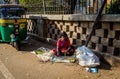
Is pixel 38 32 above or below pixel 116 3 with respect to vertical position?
below

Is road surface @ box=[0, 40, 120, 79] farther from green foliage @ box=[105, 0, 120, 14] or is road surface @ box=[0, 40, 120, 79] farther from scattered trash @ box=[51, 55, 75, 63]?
green foliage @ box=[105, 0, 120, 14]

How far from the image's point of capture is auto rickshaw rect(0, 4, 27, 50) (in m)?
11.9

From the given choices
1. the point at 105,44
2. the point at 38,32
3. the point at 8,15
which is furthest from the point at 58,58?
the point at 38,32

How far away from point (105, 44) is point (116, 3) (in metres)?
1.48

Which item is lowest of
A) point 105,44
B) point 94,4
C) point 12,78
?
point 12,78

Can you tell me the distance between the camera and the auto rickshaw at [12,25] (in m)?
11.9

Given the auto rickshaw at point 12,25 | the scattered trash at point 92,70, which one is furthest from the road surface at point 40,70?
the auto rickshaw at point 12,25

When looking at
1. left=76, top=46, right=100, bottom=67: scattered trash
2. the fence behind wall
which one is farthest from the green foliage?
left=76, top=46, right=100, bottom=67: scattered trash

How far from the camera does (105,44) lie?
832 cm

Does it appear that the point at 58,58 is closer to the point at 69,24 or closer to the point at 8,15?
the point at 69,24

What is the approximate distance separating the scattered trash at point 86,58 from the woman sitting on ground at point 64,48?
0.95m

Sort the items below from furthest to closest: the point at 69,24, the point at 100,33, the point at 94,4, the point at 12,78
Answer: the point at 69,24, the point at 94,4, the point at 100,33, the point at 12,78

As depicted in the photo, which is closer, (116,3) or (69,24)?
(116,3)

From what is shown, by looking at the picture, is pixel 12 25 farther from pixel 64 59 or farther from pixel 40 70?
pixel 40 70
